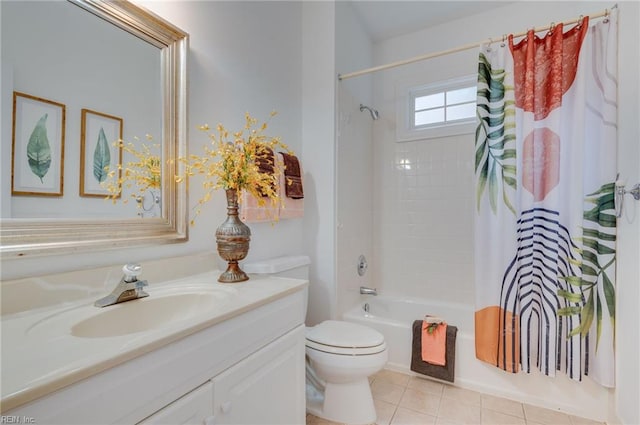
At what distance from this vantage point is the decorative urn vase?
4.26ft

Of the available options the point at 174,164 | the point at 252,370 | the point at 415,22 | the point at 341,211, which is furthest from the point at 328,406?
the point at 415,22

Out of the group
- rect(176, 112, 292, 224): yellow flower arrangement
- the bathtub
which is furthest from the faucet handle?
the bathtub

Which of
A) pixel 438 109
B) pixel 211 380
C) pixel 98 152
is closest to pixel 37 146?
pixel 98 152

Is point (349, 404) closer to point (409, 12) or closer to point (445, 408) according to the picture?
point (445, 408)

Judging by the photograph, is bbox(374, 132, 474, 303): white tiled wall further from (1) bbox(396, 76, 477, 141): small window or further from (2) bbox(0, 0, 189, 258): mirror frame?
(2) bbox(0, 0, 189, 258): mirror frame

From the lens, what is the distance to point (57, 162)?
0.97m

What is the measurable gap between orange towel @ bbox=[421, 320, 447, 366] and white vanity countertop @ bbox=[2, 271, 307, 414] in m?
1.34

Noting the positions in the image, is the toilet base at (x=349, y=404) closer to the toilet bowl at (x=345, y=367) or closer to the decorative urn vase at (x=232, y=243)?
the toilet bowl at (x=345, y=367)

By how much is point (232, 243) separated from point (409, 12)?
239 centimetres

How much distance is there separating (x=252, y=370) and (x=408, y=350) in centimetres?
139

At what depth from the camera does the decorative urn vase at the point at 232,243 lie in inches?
51.2

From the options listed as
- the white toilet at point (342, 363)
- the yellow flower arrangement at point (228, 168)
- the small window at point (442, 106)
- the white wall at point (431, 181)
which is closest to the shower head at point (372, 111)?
the white wall at point (431, 181)

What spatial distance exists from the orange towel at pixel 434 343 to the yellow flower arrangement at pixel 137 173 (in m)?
1.74

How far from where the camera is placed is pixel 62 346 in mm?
652
